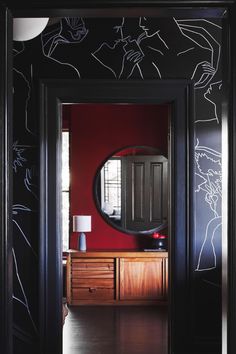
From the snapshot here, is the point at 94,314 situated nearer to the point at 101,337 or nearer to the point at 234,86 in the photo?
the point at 101,337

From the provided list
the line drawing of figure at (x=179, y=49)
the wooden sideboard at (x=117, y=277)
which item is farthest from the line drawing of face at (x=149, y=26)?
the wooden sideboard at (x=117, y=277)

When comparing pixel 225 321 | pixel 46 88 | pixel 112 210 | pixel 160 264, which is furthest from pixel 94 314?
pixel 225 321

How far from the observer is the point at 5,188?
2.20 metres

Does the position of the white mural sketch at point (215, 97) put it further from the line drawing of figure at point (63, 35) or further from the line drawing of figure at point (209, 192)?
the line drawing of figure at point (63, 35)

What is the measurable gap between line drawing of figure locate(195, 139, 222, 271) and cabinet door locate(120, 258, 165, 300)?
8.89 feet

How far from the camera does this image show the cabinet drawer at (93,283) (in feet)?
23.2

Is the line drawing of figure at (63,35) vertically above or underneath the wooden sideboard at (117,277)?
above

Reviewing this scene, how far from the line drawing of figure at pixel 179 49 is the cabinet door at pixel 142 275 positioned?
322 centimetres

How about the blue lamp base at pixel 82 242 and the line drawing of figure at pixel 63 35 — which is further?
the blue lamp base at pixel 82 242

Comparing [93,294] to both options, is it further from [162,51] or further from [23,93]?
[162,51]

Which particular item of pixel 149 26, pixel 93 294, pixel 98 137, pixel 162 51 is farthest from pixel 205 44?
pixel 93 294

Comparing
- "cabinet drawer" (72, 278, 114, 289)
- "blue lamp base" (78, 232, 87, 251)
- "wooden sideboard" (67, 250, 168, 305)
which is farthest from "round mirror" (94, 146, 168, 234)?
"cabinet drawer" (72, 278, 114, 289)

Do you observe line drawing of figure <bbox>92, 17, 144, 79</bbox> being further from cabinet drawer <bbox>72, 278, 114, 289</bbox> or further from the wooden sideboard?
cabinet drawer <bbox>72, 278, 114, 289</bbox>

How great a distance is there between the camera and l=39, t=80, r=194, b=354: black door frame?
428 centimetres
